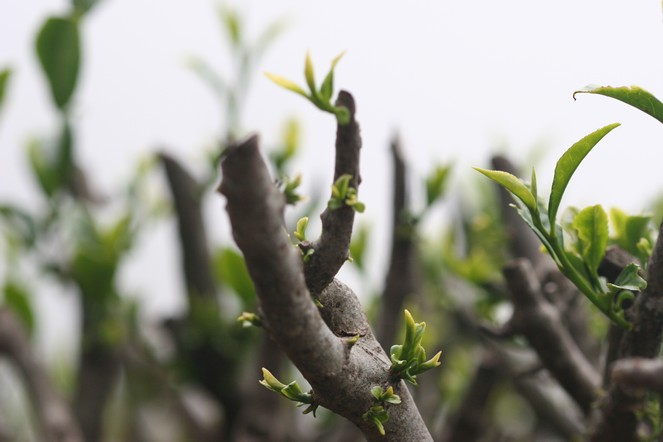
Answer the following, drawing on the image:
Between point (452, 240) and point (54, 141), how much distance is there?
55cm

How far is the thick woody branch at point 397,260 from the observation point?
59cm

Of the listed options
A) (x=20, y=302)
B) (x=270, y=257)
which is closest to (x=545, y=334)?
(x=270, y=257)

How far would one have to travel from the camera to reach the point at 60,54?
2.85ft

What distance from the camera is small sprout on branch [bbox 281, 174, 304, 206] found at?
33cm

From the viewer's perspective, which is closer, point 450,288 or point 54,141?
point 450,288

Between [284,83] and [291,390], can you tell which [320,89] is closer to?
[284,83]

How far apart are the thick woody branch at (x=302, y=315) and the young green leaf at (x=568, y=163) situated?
0.10 metres

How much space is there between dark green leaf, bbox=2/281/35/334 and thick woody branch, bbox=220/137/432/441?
862 mm

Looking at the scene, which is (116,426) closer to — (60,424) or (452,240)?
(60,424)

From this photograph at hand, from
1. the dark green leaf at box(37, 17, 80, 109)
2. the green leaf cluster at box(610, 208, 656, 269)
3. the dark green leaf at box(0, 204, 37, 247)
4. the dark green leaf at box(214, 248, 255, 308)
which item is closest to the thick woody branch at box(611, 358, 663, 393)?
the green leaf cluster at box(610, 208, 656, 269)

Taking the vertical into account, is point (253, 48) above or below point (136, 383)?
above

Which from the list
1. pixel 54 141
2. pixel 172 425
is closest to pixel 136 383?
pixel 172 425

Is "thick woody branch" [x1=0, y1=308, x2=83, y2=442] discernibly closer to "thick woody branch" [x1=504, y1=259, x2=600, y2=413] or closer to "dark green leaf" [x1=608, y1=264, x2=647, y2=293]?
"thick woody branch" [x1=504, y1=259, x2=600, y2=413]

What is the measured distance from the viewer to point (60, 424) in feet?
2.92
